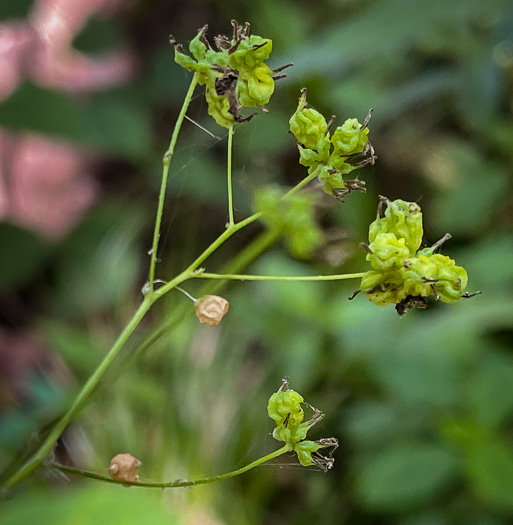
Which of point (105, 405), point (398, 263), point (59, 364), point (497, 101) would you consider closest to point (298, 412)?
point (398, 263)

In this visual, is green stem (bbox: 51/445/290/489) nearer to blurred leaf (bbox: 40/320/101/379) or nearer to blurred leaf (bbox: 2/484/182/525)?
blurred leaf (bbox: 2/484/182/525)

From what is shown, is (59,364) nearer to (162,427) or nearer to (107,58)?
(162,427)

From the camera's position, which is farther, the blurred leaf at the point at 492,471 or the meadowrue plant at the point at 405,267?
the blurred leaf at the point at 492,471

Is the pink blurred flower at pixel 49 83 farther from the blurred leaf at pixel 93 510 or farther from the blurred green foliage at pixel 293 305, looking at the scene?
the blurred leaf at pixel 93 510

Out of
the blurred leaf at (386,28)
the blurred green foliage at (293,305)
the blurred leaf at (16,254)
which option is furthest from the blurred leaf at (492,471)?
the blurred leaf at (16,254)

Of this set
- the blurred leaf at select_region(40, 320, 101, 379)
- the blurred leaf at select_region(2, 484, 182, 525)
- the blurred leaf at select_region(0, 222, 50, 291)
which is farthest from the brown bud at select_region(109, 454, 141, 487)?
the blurred leaf at select_region(0, 222, 50, 291)
